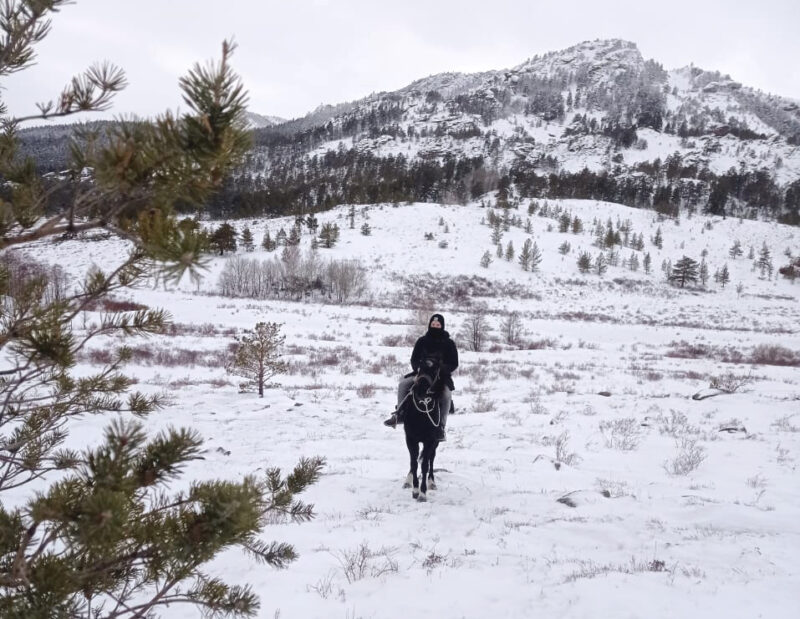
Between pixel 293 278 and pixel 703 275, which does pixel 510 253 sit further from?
pixel 293 278

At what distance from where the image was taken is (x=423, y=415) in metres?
5.23

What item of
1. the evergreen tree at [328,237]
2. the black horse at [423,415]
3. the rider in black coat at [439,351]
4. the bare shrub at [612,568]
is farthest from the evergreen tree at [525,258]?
the bare shrub at [612,568]

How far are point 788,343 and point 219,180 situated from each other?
33.4 m

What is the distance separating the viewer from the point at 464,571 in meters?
3.64

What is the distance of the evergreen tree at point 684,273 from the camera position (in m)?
59.1

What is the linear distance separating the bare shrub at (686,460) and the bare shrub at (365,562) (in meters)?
4.44

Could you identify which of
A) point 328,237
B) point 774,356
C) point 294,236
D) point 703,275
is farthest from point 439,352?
point 703,275

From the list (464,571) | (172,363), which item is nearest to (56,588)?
(464,571)

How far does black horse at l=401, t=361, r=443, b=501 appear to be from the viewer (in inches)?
205

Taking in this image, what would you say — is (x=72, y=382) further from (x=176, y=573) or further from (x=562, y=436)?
(x=562, y=436)

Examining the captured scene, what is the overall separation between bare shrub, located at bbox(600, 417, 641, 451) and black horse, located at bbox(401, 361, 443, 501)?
12.4 feet

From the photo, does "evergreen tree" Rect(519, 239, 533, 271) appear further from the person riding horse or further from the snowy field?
the person riding horse

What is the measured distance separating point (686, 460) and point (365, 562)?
5075 millimetres

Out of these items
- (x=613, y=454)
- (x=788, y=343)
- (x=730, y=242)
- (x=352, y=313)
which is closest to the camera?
(x=613, y=454)
